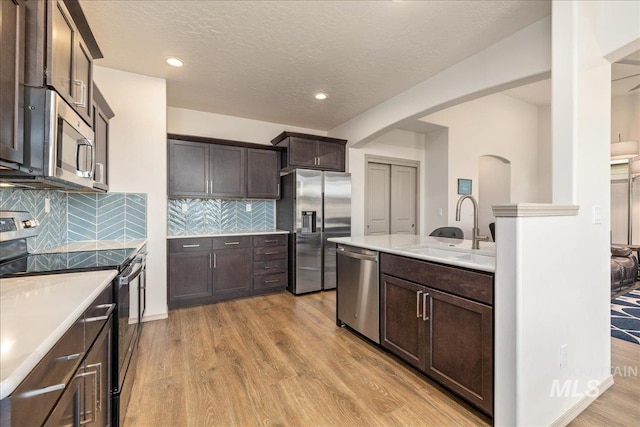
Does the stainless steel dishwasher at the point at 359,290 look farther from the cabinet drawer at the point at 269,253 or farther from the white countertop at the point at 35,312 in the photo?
the white countertop at the point at 35,312

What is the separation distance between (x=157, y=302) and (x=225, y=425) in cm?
204

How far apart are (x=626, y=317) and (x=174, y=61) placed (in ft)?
18.0

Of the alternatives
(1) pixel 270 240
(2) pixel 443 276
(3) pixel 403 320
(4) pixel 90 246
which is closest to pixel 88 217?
(4) pixel 90 246

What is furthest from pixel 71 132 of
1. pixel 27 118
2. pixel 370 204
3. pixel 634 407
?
pixel 370 204

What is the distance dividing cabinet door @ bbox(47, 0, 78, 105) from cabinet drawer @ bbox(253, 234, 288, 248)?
2.70m

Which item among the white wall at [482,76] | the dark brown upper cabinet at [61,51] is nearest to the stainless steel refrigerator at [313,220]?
the white wall at [482,76]

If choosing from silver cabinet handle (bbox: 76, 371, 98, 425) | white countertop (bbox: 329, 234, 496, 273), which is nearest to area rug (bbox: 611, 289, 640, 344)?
white countertop (bbox: 329, 234, 496, 273)

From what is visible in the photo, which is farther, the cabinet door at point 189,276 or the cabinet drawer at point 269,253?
the cabinet drawer at point 269,253

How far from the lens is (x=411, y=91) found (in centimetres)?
342

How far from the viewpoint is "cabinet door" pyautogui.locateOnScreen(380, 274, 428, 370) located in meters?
2.04

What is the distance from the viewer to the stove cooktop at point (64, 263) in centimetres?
140

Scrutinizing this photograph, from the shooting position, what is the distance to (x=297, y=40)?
2.49m

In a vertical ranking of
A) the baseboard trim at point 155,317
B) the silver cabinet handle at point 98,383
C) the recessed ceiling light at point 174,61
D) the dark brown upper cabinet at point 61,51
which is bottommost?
the baseboard trim at point 155,317

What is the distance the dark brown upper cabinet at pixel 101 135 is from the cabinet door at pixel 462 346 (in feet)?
9.06
